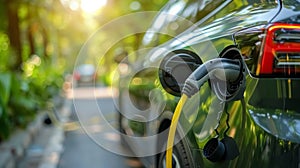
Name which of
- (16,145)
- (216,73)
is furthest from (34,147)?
(216,73)

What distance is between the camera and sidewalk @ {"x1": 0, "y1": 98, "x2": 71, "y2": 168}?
4.44 meters

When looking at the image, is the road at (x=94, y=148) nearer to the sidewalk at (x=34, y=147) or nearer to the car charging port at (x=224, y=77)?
the sidewalk at (x=34, y=147)

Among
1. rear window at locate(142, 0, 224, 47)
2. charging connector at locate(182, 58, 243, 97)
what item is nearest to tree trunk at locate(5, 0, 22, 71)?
rear window at locate(142, 0, 224, 47)

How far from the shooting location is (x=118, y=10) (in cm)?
1471

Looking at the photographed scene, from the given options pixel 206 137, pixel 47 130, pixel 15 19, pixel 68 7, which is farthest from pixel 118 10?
pixel 206 137

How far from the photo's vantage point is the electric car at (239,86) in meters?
1.71

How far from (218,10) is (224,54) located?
0.46 metres

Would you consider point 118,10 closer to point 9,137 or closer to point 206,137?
point 9,137

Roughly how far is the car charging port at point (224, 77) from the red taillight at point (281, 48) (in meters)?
0.17

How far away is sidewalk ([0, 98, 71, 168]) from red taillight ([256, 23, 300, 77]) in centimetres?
319

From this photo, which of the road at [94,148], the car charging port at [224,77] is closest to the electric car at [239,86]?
the car charging port at [224,77]

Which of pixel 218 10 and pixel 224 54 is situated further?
pixel 218 10

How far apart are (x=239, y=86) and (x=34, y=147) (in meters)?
4.32

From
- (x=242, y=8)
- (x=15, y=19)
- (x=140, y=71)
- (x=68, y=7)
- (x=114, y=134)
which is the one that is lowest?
(x=114, y=134)
